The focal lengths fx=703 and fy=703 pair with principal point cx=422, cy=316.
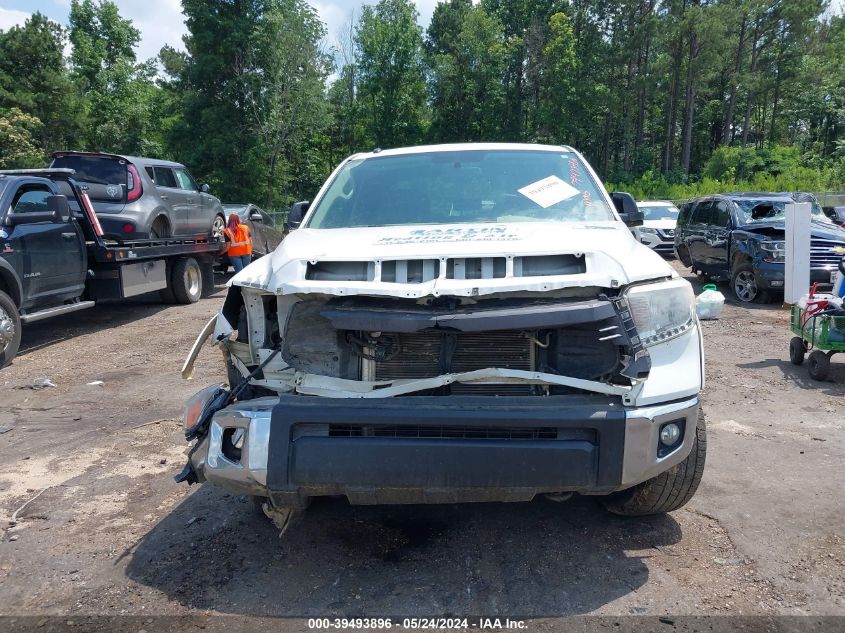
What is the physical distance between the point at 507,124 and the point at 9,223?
47.3 m

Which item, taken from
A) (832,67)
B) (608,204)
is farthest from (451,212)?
(832,67)

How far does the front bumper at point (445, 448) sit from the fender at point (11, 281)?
6.34m

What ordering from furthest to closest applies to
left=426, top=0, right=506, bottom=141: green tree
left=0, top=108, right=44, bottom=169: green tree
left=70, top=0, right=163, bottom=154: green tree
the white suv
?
left=426, top=0, right=506, bottom=141: green tree
left=70, top=0, right=163, bottom=154: green tree
left=0, top=108, right=44, bottom=169: green tree
the white suv

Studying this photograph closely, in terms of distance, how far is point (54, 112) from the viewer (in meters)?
37.9

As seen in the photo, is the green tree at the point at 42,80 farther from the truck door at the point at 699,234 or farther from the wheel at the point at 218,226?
the truck door at the point at 699,234

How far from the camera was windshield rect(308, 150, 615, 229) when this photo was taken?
4.27 metres

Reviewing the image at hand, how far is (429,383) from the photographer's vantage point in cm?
305

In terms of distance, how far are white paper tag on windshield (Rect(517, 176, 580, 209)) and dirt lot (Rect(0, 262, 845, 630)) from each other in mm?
1813

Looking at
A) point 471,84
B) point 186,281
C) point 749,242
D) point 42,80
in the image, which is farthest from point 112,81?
point 749,242

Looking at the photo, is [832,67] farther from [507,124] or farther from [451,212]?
[451,212]

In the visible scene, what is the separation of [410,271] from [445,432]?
74 cm

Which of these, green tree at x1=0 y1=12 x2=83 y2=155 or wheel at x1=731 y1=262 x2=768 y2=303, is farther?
green tree at x1=0 y1=12 x2=83 y2=155

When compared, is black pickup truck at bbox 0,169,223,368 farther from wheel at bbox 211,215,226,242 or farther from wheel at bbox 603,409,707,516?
wheel at bbox 603,409,707,516

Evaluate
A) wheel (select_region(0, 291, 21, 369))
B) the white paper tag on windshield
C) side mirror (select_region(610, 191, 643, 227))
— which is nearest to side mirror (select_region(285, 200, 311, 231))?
the white paper tag on windshield
